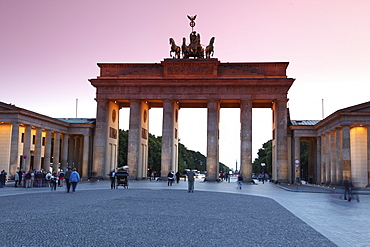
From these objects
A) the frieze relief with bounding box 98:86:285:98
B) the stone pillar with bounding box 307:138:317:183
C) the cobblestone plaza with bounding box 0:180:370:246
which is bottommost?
the cobblestone plaza with bounding box 0:180:370:246

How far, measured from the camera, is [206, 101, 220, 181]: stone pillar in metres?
58.2

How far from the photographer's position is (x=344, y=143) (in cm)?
4372

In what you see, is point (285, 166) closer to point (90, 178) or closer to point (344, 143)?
point (344, 143)

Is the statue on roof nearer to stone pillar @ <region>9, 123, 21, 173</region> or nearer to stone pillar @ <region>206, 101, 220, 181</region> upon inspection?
stone pillar @ <region>206, 101, 220, 181</region>

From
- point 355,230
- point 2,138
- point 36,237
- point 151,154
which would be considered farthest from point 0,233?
point 151,154

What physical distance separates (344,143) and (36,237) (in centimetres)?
3829

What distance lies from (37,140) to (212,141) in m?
23.4

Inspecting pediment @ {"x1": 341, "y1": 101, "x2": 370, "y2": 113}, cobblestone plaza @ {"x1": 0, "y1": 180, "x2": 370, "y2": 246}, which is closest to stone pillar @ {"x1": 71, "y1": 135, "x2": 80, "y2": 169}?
pediment @ {"x1": 341, "y1": 101, "x2": 370, "y2": 113}

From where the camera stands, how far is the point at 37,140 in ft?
185

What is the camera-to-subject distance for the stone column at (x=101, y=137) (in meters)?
60.1

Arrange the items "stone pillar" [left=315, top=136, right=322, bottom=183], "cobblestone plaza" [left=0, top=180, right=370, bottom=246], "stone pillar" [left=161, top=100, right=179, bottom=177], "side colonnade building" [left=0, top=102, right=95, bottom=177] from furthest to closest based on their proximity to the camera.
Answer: "stone pillar" [left=315, top=136, right=322, bottom=183]
"stone pillar" [left=161, top=100, right=179, bottom=177]
"side colonnade building" [left=0, top=102, right=95, bottom=177]
"cobblestone plaza" [left=0, top=180, right=370, bottom=246]

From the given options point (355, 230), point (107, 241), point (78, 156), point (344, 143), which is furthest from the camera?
point (78, 156)

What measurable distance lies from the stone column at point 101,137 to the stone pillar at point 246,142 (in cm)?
1925

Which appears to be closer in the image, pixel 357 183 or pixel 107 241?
pixel 107 241
